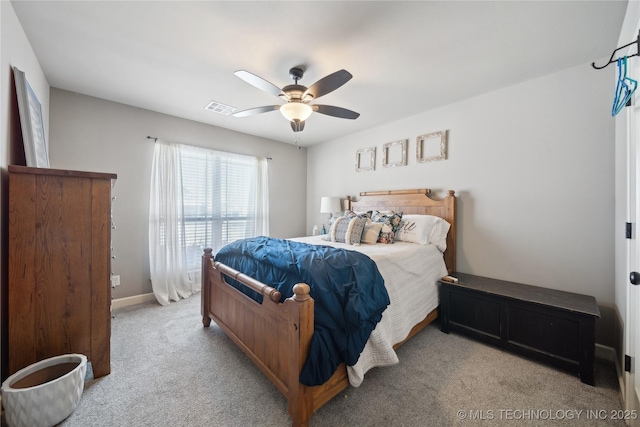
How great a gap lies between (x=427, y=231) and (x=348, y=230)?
89cm

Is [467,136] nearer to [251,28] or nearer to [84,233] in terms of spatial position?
[251,28]

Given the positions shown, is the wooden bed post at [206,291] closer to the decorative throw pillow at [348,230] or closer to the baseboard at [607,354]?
the decorative throw pillow at [348,230]

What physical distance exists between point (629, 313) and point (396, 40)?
7.60ft

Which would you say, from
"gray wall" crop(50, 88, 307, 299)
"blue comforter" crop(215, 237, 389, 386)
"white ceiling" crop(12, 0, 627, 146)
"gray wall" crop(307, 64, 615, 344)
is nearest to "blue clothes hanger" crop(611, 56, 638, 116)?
"white ceiling" crop(12, 0, 627, 146)

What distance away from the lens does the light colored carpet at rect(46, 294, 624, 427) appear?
1.46 m

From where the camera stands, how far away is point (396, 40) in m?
1.89

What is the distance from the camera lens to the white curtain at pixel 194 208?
3.28m

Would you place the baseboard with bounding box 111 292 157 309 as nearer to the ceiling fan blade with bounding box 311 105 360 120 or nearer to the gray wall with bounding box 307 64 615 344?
the ceiling fan blade with bounding box 311 105 360 120

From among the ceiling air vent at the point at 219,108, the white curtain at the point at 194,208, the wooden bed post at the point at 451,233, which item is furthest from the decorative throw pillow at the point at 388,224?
the ceiling air vent at the point at 219,108

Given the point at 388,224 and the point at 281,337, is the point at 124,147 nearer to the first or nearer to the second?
the point at 281,337

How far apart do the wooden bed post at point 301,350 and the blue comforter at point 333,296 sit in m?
0.04

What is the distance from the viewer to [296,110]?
6.98 ft

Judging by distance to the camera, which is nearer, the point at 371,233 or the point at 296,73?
the point at 296,73

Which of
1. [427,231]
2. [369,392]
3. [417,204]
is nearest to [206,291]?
[369,392]
